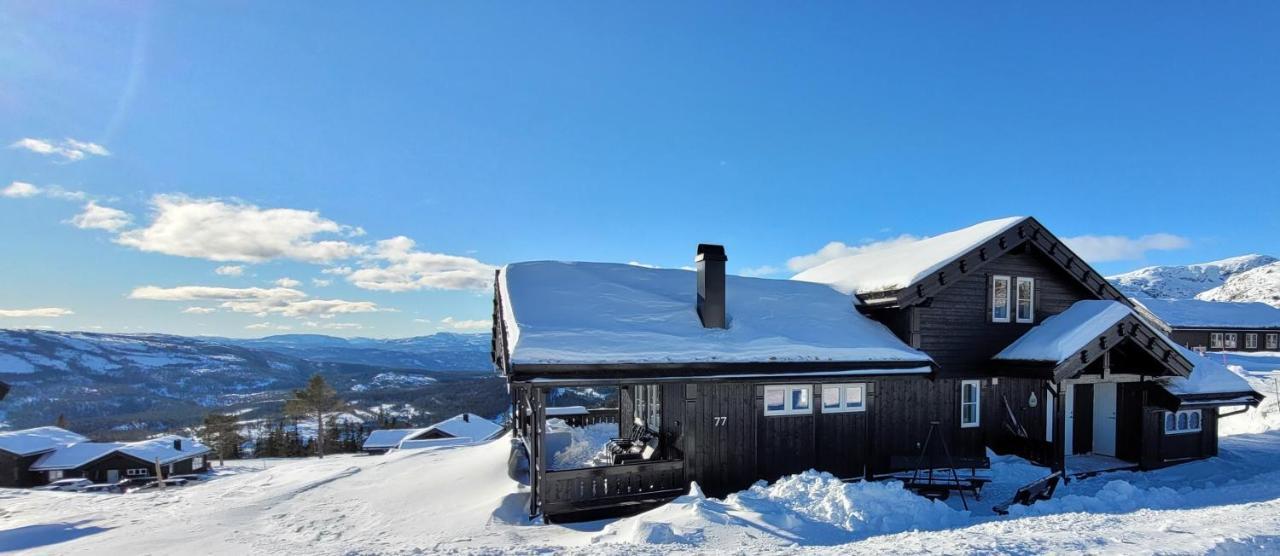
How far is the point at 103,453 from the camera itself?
5109cm

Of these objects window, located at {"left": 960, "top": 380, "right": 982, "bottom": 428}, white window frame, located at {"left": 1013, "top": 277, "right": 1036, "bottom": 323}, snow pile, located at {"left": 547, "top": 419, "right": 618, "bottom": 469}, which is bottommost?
snow pile, located at {"left": 547, "top": 419, "right": 618, "bottom": 469}

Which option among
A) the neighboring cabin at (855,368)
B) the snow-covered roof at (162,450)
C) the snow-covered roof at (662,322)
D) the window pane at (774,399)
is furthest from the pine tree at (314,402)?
the window pane at (774,399)

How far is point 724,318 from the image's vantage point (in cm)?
1285

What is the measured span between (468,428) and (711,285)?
47.9 m

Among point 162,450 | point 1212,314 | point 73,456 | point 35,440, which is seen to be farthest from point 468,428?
point 1212,314

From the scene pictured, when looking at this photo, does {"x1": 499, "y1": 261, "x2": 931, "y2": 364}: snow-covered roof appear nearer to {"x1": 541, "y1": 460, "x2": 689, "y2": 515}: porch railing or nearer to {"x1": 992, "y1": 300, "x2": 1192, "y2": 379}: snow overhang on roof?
{"x1": 541, "y1": 460, "x2": 689, "y2": 515}: porch railing

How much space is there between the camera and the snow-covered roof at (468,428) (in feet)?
170

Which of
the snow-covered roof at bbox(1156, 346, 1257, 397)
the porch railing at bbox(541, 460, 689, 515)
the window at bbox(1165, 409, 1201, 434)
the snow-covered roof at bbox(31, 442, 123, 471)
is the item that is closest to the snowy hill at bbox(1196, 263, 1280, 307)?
the snow-covered roof at bbox(1156, 346, 1257, 397)

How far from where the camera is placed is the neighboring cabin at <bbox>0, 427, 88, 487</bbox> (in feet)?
159

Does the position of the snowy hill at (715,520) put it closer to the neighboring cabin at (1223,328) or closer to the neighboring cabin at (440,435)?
the neighboring cabin at (440,435)

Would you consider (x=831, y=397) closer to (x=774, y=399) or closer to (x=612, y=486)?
(x=774, y=399)

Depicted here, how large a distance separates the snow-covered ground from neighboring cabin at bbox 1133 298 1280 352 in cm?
4098

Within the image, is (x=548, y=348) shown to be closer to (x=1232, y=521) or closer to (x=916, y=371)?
(x=916, y=371)

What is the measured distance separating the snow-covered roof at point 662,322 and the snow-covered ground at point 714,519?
2.69 m
